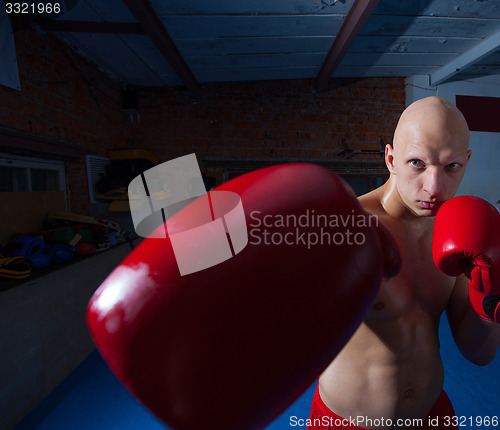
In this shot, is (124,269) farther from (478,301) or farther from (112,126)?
(112,126)

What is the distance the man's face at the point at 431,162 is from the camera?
2.25 ft

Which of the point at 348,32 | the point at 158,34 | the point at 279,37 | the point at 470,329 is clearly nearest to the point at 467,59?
the point at 348,32

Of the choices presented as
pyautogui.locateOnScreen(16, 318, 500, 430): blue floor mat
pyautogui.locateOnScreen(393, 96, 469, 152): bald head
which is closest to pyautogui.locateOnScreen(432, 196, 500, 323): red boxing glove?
pyautogui.locateOnScreen(393, 96, 469, 152): bald head

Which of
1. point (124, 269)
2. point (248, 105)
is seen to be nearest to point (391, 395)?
point (124, 269)

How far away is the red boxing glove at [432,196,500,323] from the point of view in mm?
634

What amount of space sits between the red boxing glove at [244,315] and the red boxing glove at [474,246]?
292mm

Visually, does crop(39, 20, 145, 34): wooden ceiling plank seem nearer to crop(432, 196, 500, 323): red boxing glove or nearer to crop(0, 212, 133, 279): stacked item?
crop(0, 212, 133, 279): stacked item

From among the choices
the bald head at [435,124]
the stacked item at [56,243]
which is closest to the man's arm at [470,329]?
the bald head at [435,124]

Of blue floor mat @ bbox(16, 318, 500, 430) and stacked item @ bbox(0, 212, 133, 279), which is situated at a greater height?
stacked item @ bbox(0, 212, 133, 279)

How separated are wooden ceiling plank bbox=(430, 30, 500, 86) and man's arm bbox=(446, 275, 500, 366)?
348cm

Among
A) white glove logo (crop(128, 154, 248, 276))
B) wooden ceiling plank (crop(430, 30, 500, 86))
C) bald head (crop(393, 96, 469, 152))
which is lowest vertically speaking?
white glove logo (crop(128, 154, 248, 276))

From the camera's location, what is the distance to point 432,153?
0.69 m

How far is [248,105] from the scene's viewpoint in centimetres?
401

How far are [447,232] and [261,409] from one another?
57cm
